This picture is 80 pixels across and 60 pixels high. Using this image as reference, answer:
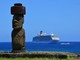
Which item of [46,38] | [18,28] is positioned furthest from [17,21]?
[46,38]

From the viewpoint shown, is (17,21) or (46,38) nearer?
(17,21)

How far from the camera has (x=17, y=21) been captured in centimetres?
2923

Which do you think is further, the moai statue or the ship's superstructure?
the ship's superstructure

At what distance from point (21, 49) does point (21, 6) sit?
276 cm

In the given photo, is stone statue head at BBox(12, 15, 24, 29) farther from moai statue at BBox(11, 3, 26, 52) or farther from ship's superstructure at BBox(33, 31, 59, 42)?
ship's superstructure at BBox(33, 31, 59, 42)

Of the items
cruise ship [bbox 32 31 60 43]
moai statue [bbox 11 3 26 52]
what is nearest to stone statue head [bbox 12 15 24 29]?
moai statue [bbox 11 3 26 52]

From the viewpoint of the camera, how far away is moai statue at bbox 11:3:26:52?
95.7ft

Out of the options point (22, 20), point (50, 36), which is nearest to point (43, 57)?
point (22, 20)

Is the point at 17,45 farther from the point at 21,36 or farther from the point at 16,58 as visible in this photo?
the point at 16,58

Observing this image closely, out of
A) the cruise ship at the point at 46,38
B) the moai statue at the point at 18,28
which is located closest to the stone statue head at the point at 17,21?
the moai statue at the point at 18,28

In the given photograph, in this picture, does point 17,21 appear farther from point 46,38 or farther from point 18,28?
point 46,38

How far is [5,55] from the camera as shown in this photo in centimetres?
2780

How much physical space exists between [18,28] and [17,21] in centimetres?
45

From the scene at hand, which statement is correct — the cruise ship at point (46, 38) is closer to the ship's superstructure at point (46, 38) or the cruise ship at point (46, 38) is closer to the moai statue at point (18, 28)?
the ship's superstructure at point (46, 38)
